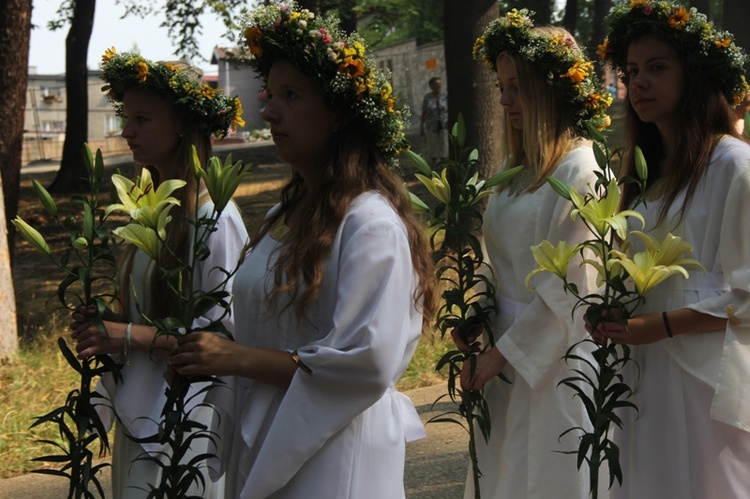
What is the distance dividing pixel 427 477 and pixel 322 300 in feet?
10.9

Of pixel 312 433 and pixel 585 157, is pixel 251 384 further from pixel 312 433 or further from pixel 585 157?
pixel 585 157

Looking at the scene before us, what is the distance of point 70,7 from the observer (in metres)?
21.3

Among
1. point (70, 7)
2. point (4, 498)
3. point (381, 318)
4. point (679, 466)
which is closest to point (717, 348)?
point (679, 466)

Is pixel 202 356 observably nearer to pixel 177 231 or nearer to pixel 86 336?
pixel 86 336

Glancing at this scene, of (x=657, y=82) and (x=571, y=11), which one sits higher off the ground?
(x=571, y=11)

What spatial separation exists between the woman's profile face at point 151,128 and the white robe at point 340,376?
43.9 inches

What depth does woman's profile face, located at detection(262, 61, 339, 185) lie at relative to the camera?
2961 millimetres

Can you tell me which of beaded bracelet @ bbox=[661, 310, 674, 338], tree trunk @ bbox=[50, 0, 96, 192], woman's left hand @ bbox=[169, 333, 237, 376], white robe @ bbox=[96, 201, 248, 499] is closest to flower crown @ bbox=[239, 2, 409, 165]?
white robe @ bbox=[96, 201, 248, 499]

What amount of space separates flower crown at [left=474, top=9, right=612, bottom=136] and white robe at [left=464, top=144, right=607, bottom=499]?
0.50 feet

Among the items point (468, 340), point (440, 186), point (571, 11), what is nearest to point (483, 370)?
point (468, 340)

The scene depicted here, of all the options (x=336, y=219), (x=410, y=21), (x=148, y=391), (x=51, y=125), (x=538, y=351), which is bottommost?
(x=148, y=391)

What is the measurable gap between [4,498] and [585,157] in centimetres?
384

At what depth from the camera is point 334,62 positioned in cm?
294

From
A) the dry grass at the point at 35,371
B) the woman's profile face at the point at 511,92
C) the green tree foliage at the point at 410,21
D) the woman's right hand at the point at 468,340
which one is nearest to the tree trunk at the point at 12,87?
the dry grass at the point at 35,371
